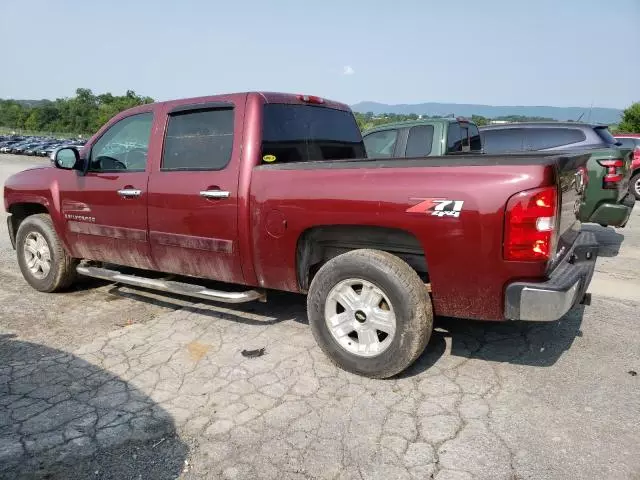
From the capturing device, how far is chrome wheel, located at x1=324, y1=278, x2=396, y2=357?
3.30 meters

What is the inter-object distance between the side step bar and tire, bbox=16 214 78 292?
0.30 m

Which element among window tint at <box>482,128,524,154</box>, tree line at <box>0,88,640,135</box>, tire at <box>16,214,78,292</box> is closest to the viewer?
tire at <box>16,214,78,292</box>

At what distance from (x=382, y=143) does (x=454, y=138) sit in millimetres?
1058

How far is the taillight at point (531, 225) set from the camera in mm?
2740

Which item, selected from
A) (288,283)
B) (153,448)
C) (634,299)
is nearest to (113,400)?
(153,448)

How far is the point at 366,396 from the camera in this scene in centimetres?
319

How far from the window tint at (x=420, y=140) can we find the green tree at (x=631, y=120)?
23.8 meters

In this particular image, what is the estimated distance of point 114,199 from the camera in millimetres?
4562

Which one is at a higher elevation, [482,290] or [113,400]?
[482,290]

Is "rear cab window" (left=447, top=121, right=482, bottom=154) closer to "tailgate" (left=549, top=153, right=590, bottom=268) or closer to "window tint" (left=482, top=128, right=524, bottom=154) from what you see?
"window tint" (left=482, top=128, right=524, bottom=154)

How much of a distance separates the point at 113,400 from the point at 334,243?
5.68 ft

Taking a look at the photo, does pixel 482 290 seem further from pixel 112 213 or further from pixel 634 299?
pixel 112 213

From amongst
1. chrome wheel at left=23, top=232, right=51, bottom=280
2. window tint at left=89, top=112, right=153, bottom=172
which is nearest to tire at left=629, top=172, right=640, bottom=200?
window tint at left=89, top=112, right=153, bottom=172

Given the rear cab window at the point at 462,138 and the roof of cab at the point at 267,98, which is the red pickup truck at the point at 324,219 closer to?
the roof of cab at the point at 267,98
